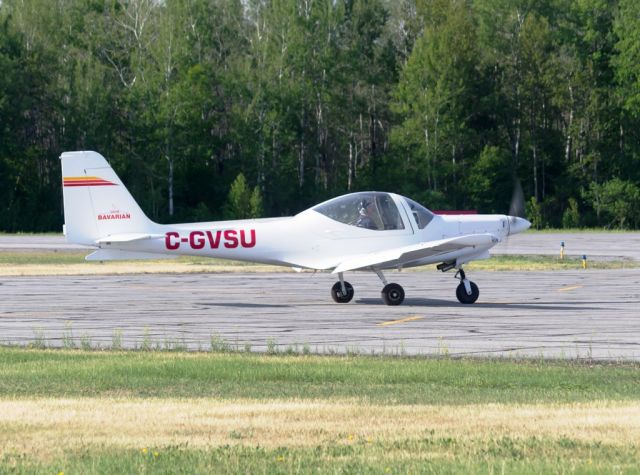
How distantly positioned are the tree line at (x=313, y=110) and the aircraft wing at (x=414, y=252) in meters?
45.3

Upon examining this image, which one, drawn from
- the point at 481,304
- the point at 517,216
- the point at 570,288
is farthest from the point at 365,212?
the point at 570,288

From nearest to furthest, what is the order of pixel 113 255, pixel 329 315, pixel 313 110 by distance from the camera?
pixel 329 315 → pixel 113 255 → pixel 313 110

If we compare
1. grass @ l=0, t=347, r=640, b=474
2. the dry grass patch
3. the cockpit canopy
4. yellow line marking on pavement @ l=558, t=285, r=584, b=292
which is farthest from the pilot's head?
the dry grass patch

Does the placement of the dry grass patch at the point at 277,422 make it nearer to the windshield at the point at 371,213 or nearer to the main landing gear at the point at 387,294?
the main landing gear at the point at 387,294

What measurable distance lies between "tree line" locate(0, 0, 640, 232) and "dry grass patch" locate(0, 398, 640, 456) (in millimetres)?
58158

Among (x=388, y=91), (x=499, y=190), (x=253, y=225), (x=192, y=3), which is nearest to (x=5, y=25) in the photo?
(x=192, y=3)

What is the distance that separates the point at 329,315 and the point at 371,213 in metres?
3.18

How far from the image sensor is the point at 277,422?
33.3 feet

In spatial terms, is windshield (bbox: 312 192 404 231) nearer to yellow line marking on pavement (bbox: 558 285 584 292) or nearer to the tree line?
yellow line marking on pavement (bbox: 558 285 584 292)

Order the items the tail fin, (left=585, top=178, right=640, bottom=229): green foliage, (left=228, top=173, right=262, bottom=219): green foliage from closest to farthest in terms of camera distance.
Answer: the tail fin
(left=228, top=173, right=262, bottom=219): green foliage
(left=585, top=178, right=640, bottom=229): green foliage

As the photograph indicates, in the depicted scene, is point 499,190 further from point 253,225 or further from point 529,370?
point 529,370

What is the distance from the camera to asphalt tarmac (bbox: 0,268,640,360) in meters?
17.7

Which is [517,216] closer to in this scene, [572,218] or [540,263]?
[540,263]

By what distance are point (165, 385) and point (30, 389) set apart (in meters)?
1.48
